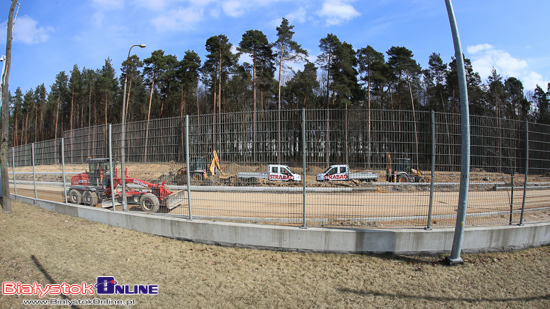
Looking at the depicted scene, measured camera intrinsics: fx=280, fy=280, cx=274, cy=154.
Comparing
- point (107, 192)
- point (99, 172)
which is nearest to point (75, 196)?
point (99, 172)

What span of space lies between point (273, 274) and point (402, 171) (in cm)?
369

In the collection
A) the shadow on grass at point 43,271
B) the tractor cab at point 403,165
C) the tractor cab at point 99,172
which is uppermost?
the tractor cab at point 403,165

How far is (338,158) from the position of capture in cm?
621

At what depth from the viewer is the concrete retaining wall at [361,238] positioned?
5.36 metres

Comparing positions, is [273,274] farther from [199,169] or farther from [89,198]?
[89,198]

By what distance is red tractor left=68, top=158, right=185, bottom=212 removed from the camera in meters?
8.01

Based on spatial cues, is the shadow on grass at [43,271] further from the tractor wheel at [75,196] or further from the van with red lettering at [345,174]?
the tractor wheel at [75,196]

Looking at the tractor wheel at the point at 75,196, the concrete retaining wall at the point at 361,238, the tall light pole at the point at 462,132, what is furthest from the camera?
the tractor wheel at the point at 75,196

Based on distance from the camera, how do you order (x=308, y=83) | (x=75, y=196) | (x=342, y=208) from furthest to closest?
(x=308, y=83) < (x=75, y=196) < (x=342, y=208)

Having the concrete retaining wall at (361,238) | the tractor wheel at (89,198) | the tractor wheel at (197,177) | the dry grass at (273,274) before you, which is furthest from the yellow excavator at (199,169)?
the tractor wheel at (89,198)

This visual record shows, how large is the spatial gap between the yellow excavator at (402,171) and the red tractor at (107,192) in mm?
5746

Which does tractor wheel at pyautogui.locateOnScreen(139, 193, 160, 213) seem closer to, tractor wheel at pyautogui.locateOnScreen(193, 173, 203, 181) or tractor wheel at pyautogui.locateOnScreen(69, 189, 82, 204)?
tractor wheel at pyautogui.locateOnScreen(193, 173, 203, 181)

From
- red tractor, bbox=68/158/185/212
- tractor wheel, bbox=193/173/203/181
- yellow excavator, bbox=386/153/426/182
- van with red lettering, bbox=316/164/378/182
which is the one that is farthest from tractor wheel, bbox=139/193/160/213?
yellow excavator, bbox=386/153/426/182

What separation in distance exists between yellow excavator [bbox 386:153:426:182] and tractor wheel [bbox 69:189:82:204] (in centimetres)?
1021
